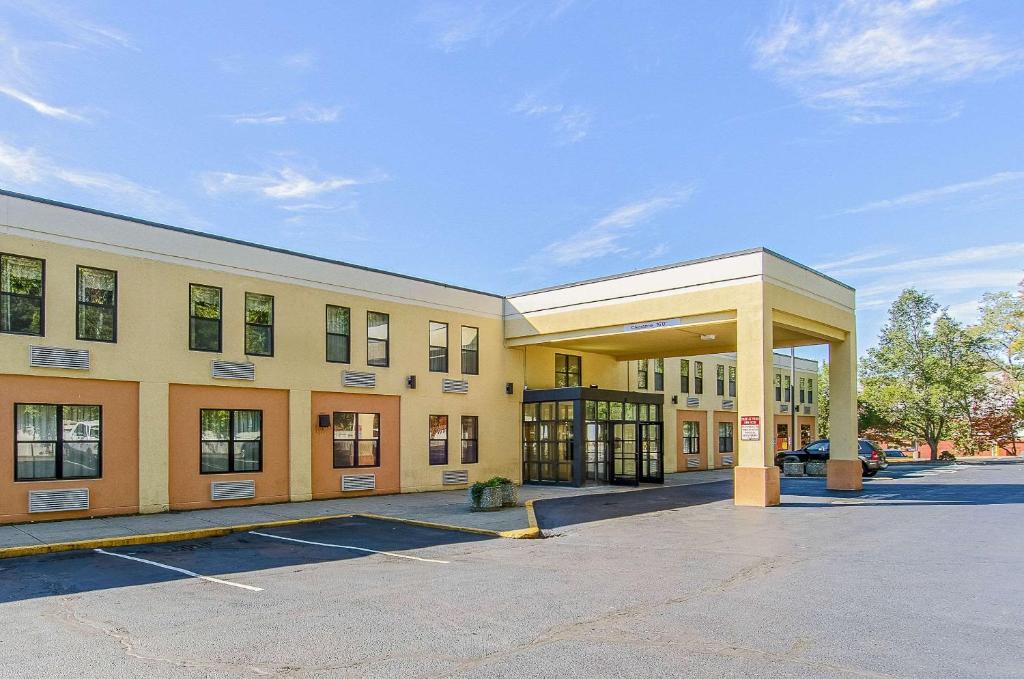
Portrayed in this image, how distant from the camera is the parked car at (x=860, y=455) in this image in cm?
3106

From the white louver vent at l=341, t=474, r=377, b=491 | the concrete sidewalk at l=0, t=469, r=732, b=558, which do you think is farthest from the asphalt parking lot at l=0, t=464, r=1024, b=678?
the white louver vent at l=341, t=474, r=377, b=491

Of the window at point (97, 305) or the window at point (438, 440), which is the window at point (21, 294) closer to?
the window at point (97, 305)

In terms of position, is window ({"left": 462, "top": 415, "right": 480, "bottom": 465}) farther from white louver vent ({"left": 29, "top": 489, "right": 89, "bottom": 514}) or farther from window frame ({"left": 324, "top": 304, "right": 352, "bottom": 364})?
white louver vent ({"left": 29, "top": 489, "right": 89, "bottom": 514})

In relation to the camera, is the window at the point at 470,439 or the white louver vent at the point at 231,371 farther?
the window at the point at 470,439

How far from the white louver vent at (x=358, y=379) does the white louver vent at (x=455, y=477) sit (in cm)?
395

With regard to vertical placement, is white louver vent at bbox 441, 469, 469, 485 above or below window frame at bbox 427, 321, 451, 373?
below

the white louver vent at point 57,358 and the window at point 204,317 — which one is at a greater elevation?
the window at point 204,317

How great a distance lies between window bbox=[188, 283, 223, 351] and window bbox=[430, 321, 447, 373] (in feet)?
23.0

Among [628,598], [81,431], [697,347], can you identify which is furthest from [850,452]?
[81,431]

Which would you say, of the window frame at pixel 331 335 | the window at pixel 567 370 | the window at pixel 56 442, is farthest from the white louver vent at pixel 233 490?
the window at pixel 567 370

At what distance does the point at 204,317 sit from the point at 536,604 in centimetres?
1311

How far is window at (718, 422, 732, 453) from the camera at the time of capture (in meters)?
37.6

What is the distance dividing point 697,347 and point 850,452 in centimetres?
645

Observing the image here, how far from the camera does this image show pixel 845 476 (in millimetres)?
23125
